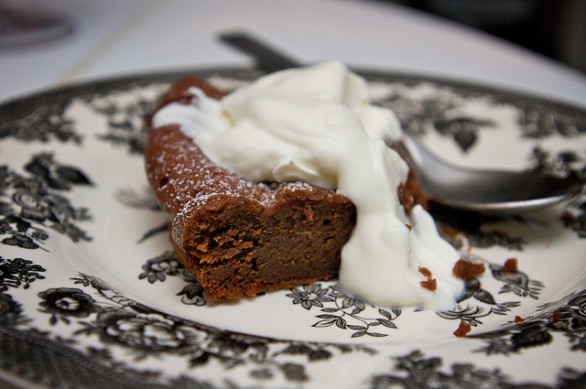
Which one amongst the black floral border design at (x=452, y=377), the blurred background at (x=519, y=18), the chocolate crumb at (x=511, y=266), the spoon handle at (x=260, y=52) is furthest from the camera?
the blurred background at (x=519, y=18)

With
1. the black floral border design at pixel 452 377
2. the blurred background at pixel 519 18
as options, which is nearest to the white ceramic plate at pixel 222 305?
the black floral border design at pixel 452 377

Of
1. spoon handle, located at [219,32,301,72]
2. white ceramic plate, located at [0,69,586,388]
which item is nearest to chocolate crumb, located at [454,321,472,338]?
white ceramic plate, located at [0,69,586,388]

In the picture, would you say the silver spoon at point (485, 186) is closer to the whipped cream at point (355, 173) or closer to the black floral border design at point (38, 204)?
the whipped cream at point (355, 173)

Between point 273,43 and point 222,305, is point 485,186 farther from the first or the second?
point 273,43

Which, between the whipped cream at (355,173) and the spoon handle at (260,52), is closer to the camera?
the whipped cream at (355,173)

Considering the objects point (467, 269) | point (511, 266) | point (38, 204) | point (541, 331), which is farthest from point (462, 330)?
point (38, 204)

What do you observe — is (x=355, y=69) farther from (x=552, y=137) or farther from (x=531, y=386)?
(x=531, y=386)
